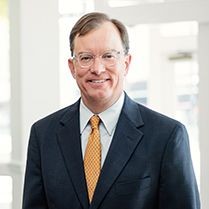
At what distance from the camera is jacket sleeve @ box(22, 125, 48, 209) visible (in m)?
1.84

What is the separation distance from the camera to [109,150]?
175 cm

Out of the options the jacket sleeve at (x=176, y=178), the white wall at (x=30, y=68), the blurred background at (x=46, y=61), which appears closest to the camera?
the jacket sleeve at (x=176, y=178)

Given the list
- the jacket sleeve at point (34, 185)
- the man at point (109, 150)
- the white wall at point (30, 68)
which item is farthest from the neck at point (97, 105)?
the white wall at point (30, 68)

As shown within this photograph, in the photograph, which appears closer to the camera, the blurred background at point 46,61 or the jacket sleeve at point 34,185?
the jacket sleeve at point 34,185

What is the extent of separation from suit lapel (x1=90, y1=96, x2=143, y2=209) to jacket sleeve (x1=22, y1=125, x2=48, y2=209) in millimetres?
250

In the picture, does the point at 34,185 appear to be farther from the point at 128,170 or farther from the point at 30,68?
the point at 30,68

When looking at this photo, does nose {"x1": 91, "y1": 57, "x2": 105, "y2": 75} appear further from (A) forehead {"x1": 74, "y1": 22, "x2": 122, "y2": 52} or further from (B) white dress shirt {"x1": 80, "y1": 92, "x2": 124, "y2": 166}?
(B) white dress shirt {"x1": 80, "y1": 92, "x2": 124, "y2": 166}

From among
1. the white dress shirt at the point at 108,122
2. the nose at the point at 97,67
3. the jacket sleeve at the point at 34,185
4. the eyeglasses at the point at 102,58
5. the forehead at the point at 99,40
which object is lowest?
the jacket sleeve at the point at 34,185

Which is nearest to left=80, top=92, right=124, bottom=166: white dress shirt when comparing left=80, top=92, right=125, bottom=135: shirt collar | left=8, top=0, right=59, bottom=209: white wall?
left=80, top=92, right=125, bottom=135: shirt collar

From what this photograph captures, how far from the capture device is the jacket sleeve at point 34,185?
6.04ft

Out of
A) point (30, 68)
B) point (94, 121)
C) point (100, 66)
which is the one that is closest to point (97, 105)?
point (94, 121)

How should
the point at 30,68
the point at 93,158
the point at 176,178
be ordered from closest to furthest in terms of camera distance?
1. the point at 176,178
2. the point at 93,158
3. the point at 30,68

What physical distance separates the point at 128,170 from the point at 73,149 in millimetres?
236

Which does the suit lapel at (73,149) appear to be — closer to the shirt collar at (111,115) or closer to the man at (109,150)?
the man at (109,150)
